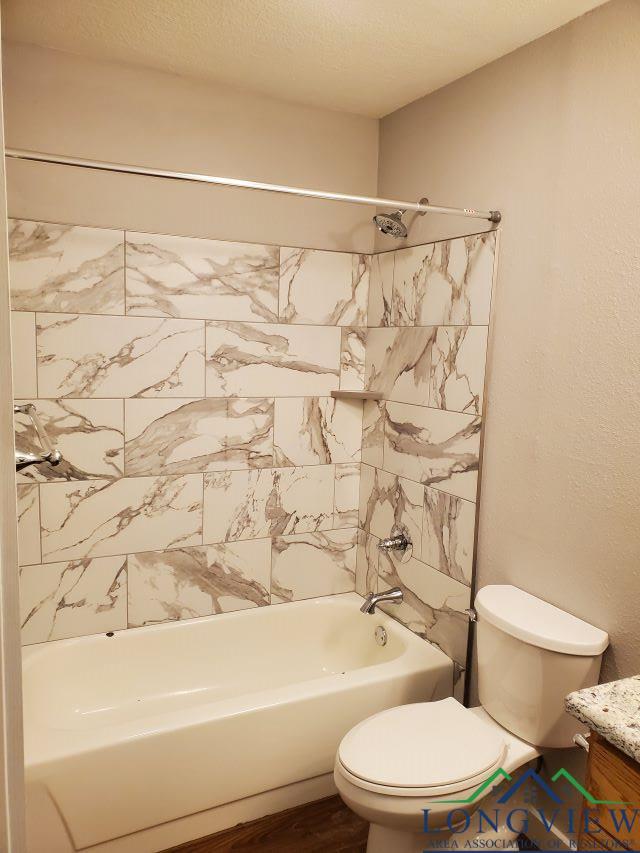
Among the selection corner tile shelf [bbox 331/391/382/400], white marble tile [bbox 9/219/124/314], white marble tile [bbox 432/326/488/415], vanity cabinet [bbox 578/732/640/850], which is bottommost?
vanity cabinet [bbox 578/732/640/850]

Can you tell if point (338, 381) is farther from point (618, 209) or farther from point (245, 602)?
point (618, 209)

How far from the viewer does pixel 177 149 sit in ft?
7.87

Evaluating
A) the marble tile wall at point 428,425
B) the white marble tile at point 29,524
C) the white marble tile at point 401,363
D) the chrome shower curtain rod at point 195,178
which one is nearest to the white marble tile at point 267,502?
the marble tile wall at point 428,425

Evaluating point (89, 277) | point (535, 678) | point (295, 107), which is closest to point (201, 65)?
point (295, 107)

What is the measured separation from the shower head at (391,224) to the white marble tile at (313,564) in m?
1.37

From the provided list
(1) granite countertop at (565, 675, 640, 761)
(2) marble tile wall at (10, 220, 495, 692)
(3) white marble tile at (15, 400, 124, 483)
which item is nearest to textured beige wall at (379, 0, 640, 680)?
(2) marble tile wall at (10, 220, 495, 692)

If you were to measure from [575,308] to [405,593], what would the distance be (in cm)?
138

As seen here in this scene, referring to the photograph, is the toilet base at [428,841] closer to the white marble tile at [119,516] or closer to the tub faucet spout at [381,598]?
the tub faucet spout at [381,598]

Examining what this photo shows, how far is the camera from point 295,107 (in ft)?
8.49

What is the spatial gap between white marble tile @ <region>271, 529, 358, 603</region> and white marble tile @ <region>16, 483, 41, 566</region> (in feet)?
3.20

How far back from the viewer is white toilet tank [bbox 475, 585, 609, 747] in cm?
169

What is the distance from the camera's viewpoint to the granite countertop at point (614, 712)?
1.07 metres

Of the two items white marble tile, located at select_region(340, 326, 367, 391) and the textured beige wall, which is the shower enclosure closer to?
white marble tile, located at select_region(340, 326, 367, 391)

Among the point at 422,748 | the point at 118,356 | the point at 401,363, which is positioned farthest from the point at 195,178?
the point at 422,748
